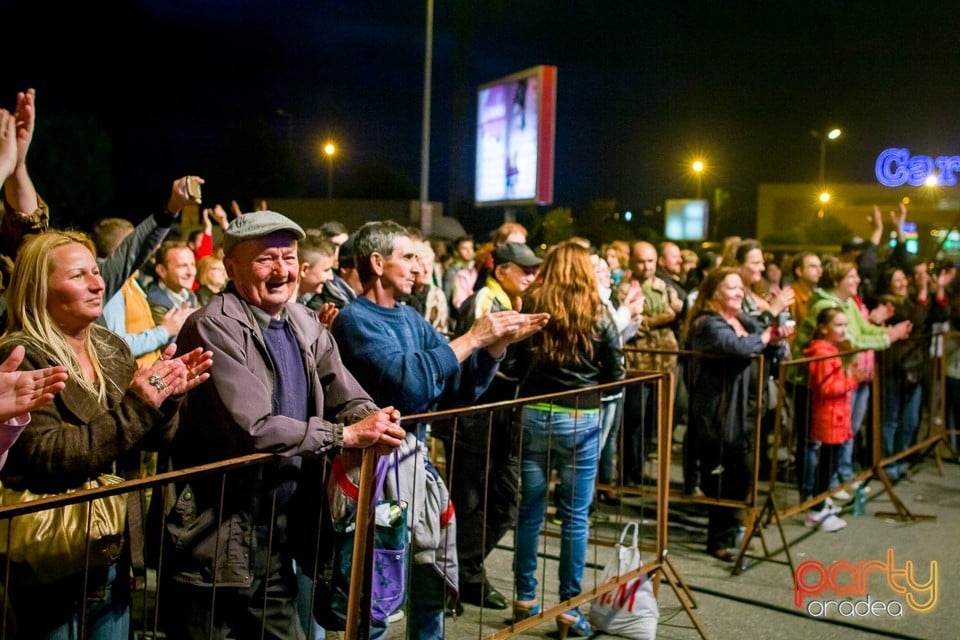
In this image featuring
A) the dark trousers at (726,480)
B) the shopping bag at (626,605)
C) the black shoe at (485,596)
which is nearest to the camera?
the shopping bag at (626,605)

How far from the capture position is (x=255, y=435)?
3.11 metres

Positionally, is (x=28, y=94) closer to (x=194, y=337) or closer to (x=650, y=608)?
(x=194, y=337)

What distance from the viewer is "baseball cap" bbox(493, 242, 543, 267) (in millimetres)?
5914

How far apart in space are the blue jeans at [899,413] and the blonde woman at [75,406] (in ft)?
24.5

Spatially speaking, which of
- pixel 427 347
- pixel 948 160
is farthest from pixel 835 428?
pixel 948 160

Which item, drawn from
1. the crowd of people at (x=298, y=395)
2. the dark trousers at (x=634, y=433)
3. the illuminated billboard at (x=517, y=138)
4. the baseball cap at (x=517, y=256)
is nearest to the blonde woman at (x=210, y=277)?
the crowd of people at (x=298, y=395)

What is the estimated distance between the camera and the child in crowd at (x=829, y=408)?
733 cm

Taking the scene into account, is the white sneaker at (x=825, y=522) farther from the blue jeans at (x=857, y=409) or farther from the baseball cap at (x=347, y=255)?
the baseball cap at (x=347, y=255)

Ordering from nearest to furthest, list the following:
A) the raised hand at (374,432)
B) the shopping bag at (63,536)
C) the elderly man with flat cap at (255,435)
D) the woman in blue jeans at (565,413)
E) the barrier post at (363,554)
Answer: the shopping bag at (63,536), the elderly man with flat cap at (255,435), the raised hand at (374,432), the barrier post at (363,554), the woman in blue jeans at (565,413)

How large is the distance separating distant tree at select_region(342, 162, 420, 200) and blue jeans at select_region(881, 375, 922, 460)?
50096 mm

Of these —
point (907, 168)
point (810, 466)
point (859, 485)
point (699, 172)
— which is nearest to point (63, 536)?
point (810, 466)

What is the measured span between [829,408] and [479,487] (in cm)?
341

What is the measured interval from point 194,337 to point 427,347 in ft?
4.38

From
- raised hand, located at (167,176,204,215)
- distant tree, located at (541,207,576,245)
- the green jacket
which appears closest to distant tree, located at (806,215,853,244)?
distant tree, located at (541,207,576,245)
